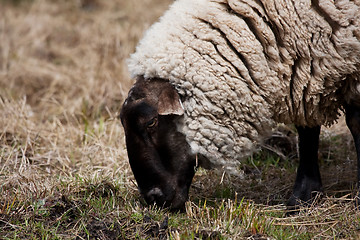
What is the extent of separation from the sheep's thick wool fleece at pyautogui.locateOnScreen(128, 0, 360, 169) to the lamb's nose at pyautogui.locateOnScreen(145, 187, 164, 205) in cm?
39

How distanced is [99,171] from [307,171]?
162cm

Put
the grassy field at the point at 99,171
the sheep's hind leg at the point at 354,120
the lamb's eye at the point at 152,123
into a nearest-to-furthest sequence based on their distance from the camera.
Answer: the grassy field at the point at 99,171
the lamb's eye at the point at 152,123
the sheep's hind leg at the point at 354,120


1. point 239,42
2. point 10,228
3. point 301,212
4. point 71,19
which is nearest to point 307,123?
point 301,212

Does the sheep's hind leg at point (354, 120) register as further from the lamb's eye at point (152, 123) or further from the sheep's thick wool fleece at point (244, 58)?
the lamb's eye at point (152, 123)

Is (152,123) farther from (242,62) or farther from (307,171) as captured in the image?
(307,171)

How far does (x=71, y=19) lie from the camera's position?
8562mm

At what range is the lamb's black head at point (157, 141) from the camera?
10.2 feet

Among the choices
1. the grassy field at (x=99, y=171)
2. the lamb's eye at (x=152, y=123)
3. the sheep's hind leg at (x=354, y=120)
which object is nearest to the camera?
the grassy field at (x=99, y=171)

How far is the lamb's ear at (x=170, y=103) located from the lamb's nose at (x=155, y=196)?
1.72ft

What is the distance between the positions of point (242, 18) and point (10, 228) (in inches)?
73.7

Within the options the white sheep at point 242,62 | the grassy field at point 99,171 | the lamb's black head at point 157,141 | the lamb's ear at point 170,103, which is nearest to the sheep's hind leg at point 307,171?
the grassy field at point 99,171

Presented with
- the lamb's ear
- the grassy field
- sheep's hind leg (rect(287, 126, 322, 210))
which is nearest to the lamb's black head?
the lamb's ear

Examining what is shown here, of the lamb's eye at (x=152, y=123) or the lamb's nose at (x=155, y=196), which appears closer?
the lamb's eye at (x=152, y=123)

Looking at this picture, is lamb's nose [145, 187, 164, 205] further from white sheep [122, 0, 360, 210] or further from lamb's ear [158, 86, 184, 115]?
lamb's ear [158, 86, 184, 115]
